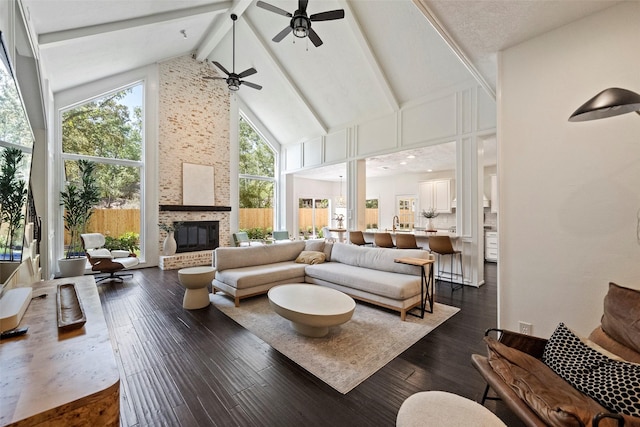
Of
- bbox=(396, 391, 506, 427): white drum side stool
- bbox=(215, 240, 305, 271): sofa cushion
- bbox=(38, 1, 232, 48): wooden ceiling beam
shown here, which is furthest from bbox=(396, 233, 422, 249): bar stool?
bbox=(38, 1, 232, 48): wooden ceiling beam

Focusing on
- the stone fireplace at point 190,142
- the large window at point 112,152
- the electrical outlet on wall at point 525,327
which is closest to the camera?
the electrical outlet on wall at point 525,327

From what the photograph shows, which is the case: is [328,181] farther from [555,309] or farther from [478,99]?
[555,309]

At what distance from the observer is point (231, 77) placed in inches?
203

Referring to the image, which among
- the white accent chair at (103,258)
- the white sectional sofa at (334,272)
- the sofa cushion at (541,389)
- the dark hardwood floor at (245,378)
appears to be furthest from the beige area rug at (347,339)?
the white accent chair at (103,258)

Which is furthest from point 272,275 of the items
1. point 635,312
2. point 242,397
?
point 635,312

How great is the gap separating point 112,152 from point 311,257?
213 inches

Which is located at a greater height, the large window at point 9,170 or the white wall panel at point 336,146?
the white wall panel at point 336,146

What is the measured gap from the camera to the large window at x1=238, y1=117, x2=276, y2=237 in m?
8.55

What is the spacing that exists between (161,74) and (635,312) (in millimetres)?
8975

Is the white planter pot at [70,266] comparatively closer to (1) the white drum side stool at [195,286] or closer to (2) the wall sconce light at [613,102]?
(1) the white drum side stool at [195,286]

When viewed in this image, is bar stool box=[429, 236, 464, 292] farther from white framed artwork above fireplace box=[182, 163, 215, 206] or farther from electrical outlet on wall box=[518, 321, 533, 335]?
white framed artwork above fireplace box=[182, 163, 215, 206]

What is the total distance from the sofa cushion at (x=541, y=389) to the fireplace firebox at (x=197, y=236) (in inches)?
281

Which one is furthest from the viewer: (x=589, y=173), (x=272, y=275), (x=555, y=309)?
(x=272, y=275)

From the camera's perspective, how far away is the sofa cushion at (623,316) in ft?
5.16
